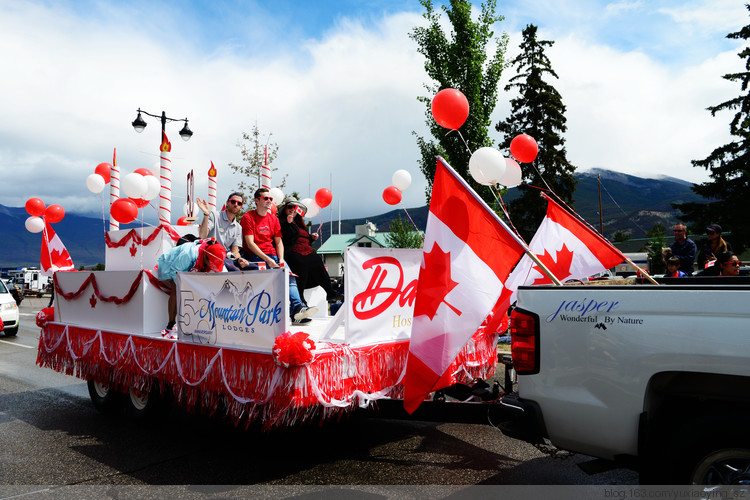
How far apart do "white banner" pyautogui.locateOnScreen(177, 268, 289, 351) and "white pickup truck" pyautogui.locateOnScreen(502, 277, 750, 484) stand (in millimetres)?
1875

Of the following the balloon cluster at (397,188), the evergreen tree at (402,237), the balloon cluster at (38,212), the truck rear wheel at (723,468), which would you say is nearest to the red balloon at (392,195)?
the balloon cluster at (397,188)

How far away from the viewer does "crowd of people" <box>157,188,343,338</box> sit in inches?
219

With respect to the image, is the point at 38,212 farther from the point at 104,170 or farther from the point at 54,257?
the point at 54,257

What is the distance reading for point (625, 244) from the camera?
9112cm

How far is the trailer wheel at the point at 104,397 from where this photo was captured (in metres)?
6.25

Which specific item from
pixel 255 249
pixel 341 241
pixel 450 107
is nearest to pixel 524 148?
pixel 450 107

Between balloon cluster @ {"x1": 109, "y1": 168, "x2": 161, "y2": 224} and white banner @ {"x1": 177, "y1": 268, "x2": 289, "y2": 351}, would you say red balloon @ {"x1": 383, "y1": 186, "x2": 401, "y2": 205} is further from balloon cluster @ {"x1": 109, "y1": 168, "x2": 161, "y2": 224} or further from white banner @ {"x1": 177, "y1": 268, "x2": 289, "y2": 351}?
white banner @ {"x1": 177, "y1": 268, "x2": 289, "y2": 351}

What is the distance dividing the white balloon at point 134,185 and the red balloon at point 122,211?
232mm

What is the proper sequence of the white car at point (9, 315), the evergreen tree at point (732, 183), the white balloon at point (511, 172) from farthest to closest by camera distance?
the evergreen tree at point (732, 183) → the white car at point (9, 315) → the white balloon at point (511, 172)

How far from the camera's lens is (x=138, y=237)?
21.8ft

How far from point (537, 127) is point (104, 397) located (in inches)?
1271

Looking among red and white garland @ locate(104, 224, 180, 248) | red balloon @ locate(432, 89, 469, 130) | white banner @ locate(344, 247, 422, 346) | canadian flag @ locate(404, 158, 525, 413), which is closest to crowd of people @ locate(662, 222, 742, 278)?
red balloon @ locate(432, 89, 469, 130)

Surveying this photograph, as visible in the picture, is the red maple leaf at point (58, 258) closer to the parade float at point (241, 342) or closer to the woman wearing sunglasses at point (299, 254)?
the parade float at point (241, 342)

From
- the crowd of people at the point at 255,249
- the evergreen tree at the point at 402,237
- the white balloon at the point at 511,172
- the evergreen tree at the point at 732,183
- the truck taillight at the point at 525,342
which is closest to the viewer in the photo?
the truck taillight at the point at 525,342
